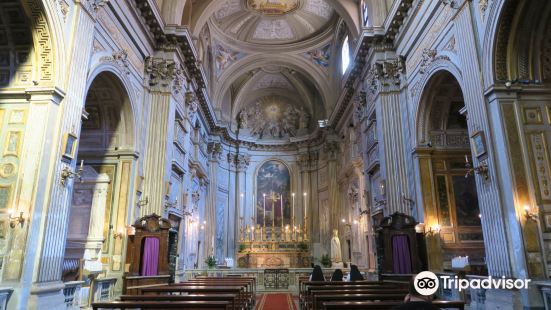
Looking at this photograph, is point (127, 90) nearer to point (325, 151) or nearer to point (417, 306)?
point (417, 306)

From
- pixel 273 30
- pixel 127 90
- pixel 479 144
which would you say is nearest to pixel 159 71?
pixel 127 90

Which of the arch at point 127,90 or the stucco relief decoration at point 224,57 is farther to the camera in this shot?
the stucco relief decoration at point 224,57

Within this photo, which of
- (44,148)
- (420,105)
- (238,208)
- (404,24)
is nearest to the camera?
(44,148)

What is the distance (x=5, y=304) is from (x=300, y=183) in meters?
20.9

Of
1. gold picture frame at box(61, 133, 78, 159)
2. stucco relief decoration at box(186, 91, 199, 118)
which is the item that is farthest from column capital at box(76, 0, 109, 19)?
stucco relief decoration at box(186, 91, 199, 118)

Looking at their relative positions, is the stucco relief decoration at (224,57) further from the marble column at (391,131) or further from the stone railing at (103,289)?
the stone railing at (103,289)

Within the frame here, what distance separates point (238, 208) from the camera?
25.5 meters

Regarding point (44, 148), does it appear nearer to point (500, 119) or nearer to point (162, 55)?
point (162, 55)

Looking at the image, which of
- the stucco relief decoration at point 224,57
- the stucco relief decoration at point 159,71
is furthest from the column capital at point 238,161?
the stucco relief decoration at point 159,71

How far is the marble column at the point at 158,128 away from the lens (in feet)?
41.6

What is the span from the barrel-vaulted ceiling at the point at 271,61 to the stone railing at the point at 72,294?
12.1 meters

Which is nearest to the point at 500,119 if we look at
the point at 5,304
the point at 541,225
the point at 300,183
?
the point at 541,225

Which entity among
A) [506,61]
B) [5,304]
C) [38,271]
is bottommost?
[5,304]

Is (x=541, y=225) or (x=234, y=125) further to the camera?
(x=234, y=125)
